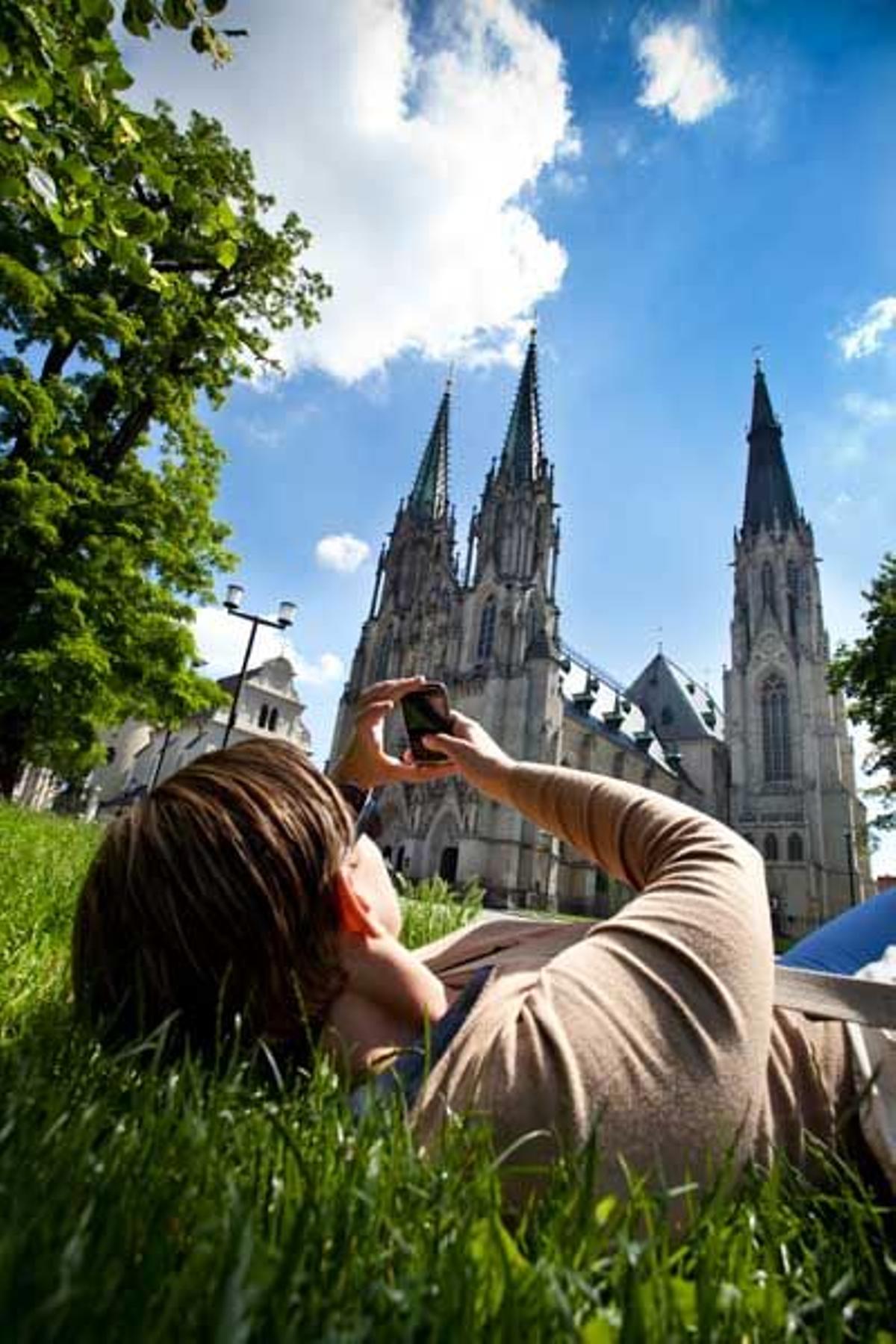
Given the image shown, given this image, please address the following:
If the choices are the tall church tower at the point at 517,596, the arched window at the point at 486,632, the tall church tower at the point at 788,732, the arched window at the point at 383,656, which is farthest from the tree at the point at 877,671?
the arched window at the point at 383,656

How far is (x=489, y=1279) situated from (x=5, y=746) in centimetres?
1464

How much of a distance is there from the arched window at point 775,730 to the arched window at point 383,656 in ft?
92.0

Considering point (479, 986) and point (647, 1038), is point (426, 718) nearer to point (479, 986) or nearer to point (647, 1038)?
point (479, 986)

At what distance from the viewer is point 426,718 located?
199cm

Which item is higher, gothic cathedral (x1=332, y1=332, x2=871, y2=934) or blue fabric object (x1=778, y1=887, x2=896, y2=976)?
gothic cathedral (x1=332, y1=332, x2=871, y2=934)

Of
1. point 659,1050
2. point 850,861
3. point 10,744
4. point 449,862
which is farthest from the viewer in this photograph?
point 850,861

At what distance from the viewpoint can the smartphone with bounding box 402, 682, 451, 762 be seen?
1988 millimetres

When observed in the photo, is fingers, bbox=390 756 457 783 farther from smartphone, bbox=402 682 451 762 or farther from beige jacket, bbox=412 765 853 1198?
beige jacket, bbox=412 765 853 1198

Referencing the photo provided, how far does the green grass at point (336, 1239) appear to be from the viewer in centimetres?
57

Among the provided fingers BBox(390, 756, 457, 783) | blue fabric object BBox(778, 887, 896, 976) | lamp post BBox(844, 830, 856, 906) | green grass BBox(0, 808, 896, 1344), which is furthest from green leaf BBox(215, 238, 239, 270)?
lamp post BBox(844, 830, 856, 906)

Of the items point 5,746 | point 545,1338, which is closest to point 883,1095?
point 545,1338

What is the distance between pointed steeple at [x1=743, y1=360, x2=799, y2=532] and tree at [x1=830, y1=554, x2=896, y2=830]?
3639cm

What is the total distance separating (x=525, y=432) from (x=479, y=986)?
49696mm

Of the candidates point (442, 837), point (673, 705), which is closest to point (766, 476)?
point (673, 705)
